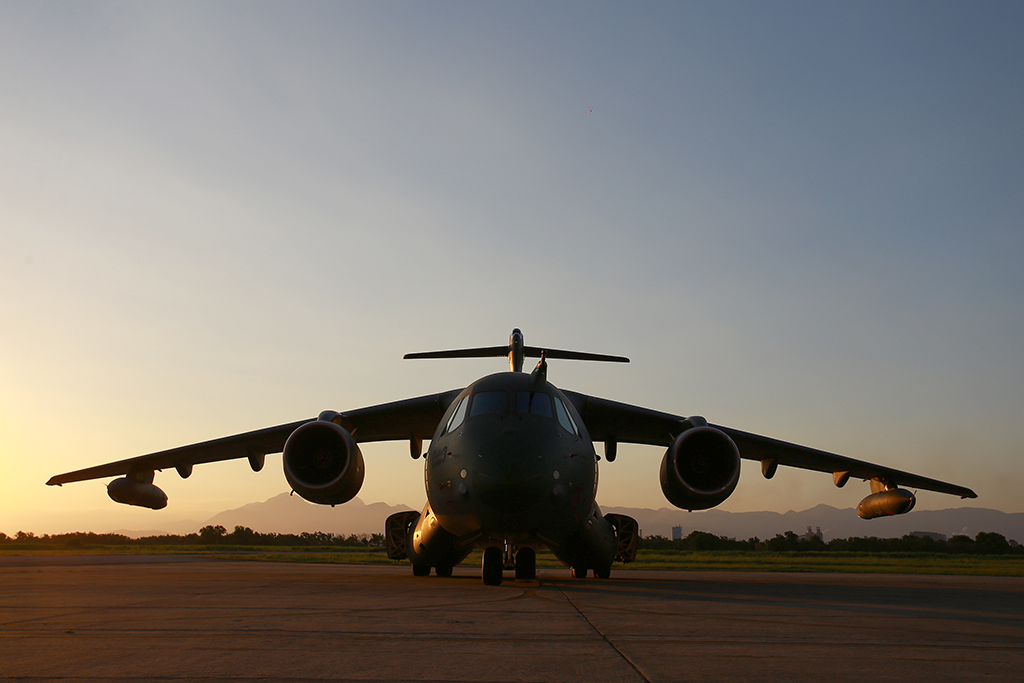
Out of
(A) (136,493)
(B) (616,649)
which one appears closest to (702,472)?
(B) (616,649)

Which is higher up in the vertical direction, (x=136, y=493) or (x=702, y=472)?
(x=702, y=472)

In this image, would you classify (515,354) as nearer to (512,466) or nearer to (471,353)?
(471,353)

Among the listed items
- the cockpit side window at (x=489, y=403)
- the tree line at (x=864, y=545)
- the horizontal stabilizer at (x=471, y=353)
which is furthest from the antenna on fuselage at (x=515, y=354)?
the tree line at (x=864, y=545)

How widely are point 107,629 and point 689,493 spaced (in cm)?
817

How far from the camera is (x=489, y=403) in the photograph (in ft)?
32.5

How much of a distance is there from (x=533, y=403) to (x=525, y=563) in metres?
2.30

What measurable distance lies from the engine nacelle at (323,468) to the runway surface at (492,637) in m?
3.03

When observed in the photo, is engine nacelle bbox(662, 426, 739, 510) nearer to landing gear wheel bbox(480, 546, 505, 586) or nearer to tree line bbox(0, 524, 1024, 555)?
landing gear wheel bbox(480, 546, 505, 586)

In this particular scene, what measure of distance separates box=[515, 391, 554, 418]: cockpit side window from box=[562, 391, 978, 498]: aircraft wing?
3.77 meters

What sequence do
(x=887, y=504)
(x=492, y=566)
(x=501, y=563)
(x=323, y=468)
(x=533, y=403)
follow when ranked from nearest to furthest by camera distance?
(x=533, y=403), (x=492, y=566), (x=501, y=563), (x=323, y=468), (x=887, y=504)

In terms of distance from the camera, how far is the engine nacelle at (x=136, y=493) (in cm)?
1499

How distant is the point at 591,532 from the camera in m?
12.0

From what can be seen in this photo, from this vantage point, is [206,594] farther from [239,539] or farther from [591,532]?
[239,539]

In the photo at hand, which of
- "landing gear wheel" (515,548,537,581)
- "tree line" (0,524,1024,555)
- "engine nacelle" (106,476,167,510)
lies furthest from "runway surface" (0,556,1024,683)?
"tree line" (0,524,1024,555)
